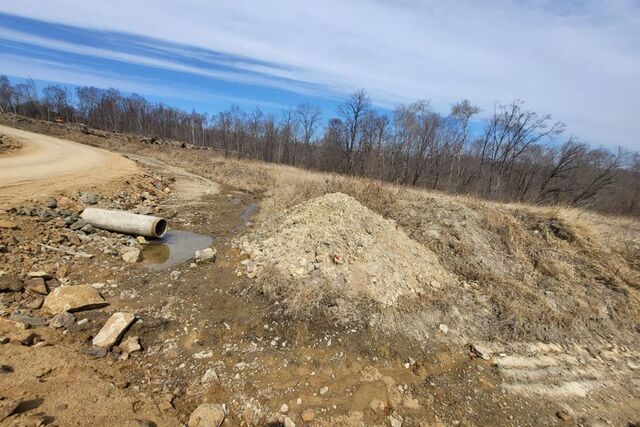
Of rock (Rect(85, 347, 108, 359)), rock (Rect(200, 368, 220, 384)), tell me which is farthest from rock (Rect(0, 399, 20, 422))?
rock (Rect(200, 368, 220, 384))

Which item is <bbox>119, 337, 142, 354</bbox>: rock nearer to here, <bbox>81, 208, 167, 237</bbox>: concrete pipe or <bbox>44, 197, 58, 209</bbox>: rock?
<bbox>81, 208, 167, 237</bbox>: concrete pipe

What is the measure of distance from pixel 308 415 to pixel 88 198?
32.5 ft

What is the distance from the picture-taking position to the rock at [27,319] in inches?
163

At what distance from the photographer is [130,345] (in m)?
4.07

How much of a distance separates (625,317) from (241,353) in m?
7.56

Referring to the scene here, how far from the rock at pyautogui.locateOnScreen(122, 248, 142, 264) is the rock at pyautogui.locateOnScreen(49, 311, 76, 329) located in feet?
7.60

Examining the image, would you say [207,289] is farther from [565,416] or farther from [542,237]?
[542,237]

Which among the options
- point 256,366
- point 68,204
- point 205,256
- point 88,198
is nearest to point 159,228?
point 205,256

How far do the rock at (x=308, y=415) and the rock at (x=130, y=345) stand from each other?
2.47 m

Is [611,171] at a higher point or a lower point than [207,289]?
higher

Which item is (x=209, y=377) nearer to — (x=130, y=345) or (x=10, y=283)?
(x=130, y=345)

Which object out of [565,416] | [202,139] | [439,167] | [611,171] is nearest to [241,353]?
[565,416]

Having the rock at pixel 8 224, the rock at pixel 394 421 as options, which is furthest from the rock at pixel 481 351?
the rock at pixel 8 224

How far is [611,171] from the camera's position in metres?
30.1
